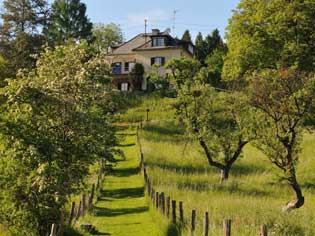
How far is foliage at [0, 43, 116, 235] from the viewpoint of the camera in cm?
1595

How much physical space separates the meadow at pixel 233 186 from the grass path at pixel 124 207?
1.19m

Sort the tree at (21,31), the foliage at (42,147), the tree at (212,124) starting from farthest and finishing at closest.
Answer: the tree at (21,31) → the tree at (212,124) → the foliage at (42,147)

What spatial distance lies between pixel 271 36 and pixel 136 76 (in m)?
32.4

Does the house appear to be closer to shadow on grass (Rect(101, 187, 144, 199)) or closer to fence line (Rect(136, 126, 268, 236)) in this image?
shadow on grass (Rect(101, 187, 144, 199))

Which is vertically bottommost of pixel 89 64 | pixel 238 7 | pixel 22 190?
pixel 22 190

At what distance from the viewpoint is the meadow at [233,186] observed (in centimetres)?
1785

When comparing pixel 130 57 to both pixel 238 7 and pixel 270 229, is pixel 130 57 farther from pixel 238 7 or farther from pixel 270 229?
pixel 270 229

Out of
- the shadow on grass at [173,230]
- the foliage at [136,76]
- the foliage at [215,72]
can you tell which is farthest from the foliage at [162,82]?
the shadow on grass at [173,230]

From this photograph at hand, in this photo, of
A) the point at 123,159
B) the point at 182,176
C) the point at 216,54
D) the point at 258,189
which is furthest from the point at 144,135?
the point at 216,54

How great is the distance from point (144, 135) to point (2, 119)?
108ft

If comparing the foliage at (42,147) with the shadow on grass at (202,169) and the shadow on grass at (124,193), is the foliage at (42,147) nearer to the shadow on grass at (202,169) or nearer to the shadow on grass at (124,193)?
the shadow on grass at (124,193)

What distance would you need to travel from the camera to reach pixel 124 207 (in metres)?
25.3

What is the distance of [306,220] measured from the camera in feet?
61.2

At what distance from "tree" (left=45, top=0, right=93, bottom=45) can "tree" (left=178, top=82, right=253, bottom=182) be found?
147ft
